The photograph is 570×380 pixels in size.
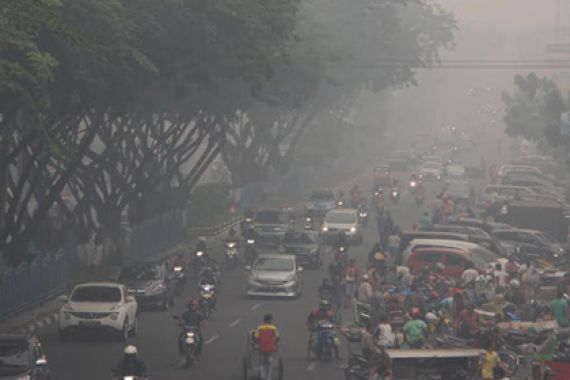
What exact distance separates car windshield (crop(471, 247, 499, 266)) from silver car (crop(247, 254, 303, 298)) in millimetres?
5306

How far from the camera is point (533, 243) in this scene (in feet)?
190

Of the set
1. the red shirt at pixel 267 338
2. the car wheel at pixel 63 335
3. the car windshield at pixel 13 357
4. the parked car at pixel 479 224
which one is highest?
the car windshield at pixel 13 357

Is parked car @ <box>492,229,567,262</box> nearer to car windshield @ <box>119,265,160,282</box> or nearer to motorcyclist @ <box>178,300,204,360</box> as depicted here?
car windshield @ <box>119,265,160,282</box>

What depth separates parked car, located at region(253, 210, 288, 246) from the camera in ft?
211

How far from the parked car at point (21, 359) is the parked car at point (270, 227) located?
36.3 meters

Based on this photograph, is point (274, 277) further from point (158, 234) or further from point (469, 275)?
point (158, 234)

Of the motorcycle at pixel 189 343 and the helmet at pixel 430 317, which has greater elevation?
the helmet at pixel 430 317

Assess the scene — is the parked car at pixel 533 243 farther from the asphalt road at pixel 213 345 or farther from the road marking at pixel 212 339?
the road marking at pixel 212 339

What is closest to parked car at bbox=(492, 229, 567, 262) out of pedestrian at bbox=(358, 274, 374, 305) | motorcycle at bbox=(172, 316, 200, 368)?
pedestrian at bbox=(358, 274, 374, 305)

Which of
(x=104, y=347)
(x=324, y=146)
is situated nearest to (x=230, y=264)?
(x=104, y=347)

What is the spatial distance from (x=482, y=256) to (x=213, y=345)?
535 inches

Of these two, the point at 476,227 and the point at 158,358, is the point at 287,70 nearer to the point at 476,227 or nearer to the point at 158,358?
the point at 476,227

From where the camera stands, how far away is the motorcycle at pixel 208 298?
139ft

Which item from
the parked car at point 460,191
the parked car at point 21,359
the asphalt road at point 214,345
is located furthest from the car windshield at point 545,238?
the parked car at point 21,359
